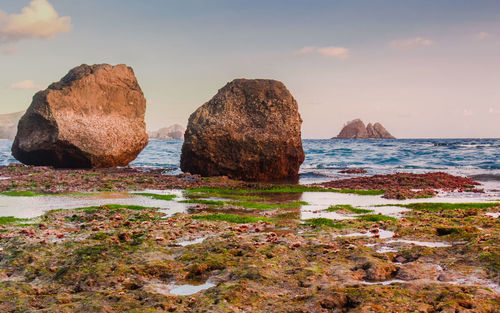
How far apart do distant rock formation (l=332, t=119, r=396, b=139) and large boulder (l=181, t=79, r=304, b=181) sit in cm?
16384

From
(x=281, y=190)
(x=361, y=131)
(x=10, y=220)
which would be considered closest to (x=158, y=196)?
(x=281, y=190)

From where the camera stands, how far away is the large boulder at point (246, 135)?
25.7m

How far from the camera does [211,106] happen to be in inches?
1065

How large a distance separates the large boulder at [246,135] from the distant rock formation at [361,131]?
538ft

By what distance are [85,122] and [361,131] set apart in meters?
167

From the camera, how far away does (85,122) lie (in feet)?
106

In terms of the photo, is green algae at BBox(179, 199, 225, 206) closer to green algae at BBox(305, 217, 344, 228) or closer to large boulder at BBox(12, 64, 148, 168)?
green algae at BBox(305, 217, 344, 228)

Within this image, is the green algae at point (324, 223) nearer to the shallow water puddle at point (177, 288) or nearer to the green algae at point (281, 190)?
the shallow water puddle at point (177, 288)

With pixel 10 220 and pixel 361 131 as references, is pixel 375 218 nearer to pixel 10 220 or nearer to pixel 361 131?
pixel 10 220

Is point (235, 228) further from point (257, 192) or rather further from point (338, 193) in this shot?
point (338, 193)

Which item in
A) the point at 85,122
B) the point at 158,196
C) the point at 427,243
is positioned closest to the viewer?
the point at 427,243

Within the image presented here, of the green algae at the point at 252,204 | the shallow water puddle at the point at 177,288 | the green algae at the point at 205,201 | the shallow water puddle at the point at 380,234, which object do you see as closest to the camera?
the shallow water puddle at the point at 177,288

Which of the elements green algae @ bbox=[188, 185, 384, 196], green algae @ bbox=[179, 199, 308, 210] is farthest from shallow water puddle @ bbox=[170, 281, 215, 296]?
green algae @ bbox=[188, 185, 384, 196]

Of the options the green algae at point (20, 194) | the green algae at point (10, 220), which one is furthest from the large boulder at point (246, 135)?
the green algae at point (10, 220)
